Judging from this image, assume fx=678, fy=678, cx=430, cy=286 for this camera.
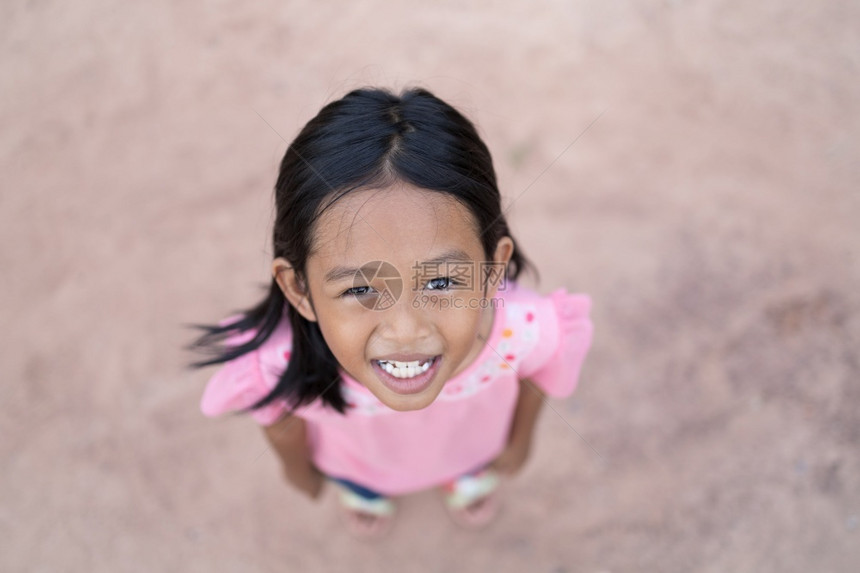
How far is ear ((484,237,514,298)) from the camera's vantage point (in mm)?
1203

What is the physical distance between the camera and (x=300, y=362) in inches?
51.9

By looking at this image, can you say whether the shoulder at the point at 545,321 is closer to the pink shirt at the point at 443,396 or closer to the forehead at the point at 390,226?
the pink shirt at the point at 443,396

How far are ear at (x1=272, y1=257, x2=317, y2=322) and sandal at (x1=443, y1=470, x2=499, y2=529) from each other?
0.90m

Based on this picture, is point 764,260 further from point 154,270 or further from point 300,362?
point 154,270

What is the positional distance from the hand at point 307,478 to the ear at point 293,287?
65 cm

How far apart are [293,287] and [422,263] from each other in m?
0.30

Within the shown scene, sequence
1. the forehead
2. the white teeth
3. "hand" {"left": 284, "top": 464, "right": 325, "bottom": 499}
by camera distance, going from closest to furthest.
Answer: the forehead < the white teeth < "hand" {"left": 284, "top": 464, "right": 325, "bottom": 499}

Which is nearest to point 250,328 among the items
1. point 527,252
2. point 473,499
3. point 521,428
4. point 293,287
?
point 293,287

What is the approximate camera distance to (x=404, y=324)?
105cm

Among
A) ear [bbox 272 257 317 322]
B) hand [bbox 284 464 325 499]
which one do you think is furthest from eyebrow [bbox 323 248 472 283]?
hand [bbox 284 464 325 499]

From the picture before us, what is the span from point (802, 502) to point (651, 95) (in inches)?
57.4

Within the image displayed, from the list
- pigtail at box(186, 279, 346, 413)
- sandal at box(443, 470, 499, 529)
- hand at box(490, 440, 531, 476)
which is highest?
pigtail at box(186, 279, 346, 413)

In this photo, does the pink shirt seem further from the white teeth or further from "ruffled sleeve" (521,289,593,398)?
the white teeth

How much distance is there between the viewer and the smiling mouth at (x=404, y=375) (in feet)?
3.73
